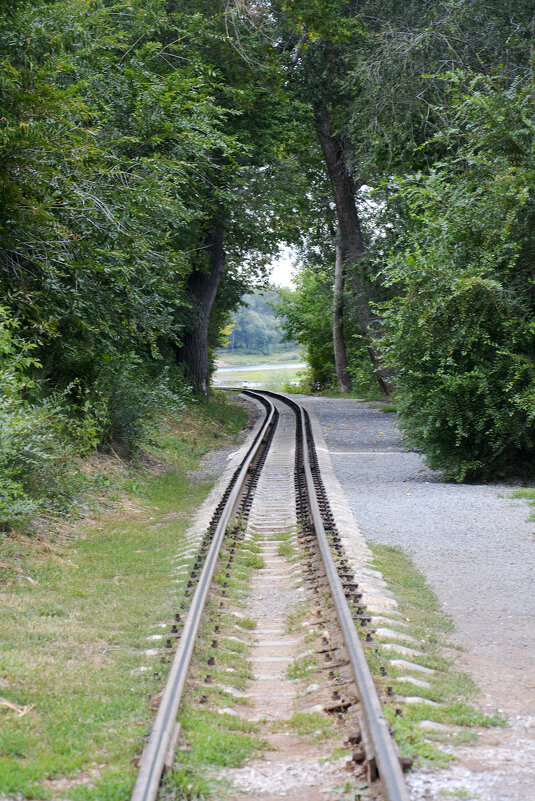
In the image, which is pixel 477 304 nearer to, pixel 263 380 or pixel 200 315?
pixel 200 315

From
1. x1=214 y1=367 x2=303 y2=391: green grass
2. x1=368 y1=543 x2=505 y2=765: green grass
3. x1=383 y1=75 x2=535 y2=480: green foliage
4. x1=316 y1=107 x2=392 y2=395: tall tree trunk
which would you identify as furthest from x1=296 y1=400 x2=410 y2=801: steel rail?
x1=214 y1=367 x2=303 y2=391: green grass

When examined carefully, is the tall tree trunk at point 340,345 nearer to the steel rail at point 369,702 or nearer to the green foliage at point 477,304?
the green foliage at point 477,304

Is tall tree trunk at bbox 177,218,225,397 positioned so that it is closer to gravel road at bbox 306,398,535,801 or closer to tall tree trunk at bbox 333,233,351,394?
gravel road at bbox 306,398,535,801

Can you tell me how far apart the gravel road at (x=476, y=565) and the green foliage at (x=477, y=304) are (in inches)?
35.1

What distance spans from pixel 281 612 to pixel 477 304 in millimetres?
7218

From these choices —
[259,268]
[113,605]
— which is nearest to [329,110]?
[259,268]

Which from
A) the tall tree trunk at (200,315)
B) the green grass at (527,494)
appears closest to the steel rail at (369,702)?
the green grass at (527,494)

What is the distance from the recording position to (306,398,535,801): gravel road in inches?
150

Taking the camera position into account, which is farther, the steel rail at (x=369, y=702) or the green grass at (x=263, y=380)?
the green grass at (x=263, y=380)

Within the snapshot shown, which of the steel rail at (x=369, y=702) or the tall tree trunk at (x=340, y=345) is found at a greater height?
the tall tree trunk at (x=340, y=345)

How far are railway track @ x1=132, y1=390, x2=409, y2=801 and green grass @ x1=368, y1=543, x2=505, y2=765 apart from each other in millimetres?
149

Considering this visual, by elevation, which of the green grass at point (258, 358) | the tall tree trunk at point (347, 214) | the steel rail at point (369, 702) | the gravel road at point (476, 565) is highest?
the tall tree trunk at point (347, 214)

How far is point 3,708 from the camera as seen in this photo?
14.1ft

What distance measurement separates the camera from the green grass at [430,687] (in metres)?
3.85
